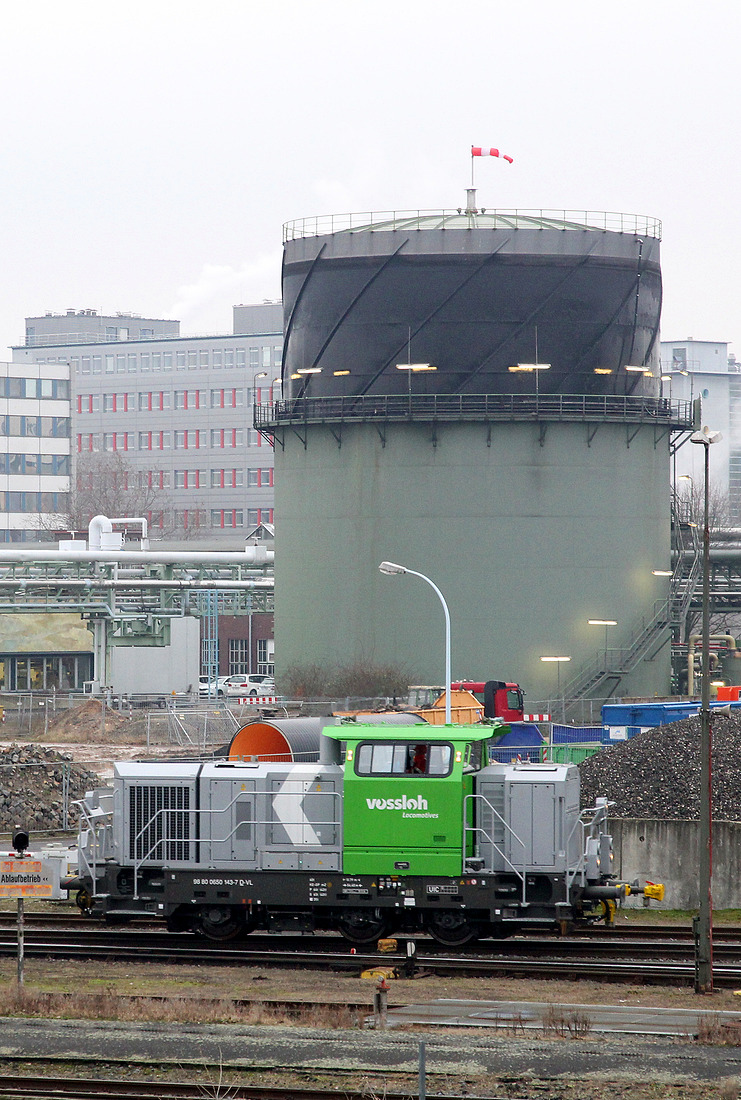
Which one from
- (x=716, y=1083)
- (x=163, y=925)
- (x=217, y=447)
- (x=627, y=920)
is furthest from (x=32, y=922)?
(x=217, y=447)

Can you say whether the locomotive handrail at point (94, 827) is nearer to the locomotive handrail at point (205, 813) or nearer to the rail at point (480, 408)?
the locomotive handrail at point (205, 813)

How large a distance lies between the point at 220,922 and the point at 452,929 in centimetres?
372

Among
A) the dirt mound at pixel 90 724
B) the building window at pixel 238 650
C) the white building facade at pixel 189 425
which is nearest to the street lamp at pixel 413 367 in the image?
the dirt mound at pixel 90 724

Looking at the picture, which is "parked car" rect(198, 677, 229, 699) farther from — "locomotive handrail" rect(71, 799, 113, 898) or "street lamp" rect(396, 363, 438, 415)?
"locomotive handrail" rect(71, 799, 113, 898)

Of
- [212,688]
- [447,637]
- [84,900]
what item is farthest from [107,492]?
[84,900]

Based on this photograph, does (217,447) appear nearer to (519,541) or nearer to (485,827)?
(519,541)

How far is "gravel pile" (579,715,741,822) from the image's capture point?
3212 cm

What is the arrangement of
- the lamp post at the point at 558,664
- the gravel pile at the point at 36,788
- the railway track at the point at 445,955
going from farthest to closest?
1. the lamp post at the point at 558,664
2. the gravel pile at the point at 36,788
3. the railway track at the point at 445,955

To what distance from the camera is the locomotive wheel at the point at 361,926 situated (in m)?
23.2

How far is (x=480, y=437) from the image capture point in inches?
2215

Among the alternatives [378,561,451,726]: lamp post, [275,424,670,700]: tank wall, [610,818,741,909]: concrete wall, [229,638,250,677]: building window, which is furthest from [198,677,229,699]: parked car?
[610,818,741,909]: concrete wall

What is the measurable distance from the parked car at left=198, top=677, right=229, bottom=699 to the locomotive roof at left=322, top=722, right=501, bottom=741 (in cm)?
4665

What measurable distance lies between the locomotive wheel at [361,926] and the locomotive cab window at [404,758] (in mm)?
2318

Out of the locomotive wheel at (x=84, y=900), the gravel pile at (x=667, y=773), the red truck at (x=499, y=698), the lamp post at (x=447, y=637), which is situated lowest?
the locomotive wheel at (x=84, y=900)
